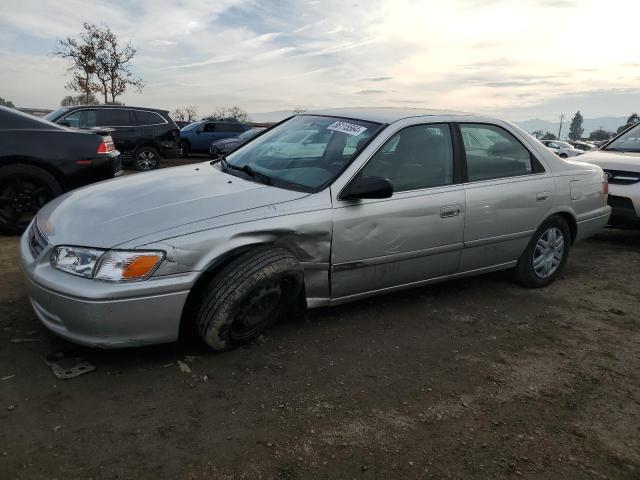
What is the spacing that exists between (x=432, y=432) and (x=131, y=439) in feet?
4.54

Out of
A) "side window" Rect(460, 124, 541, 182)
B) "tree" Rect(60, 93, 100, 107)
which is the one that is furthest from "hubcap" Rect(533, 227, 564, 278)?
"tree" Rect(60, 93, 100, 107)

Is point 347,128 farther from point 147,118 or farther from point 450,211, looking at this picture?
point 147,118

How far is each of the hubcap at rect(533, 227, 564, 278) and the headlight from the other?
127 inches

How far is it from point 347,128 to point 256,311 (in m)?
1.50

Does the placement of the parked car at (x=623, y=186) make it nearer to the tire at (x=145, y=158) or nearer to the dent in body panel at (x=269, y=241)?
the dent in body panel at (x=269, y=241)

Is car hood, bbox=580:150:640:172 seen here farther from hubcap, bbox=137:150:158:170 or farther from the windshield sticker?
hubcap, bbox=137:150:158:170

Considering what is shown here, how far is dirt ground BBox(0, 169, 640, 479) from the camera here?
2.18 meters

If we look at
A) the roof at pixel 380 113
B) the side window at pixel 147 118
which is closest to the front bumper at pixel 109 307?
the roof at pixel 380 113

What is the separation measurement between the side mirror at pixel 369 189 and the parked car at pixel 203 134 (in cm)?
1691

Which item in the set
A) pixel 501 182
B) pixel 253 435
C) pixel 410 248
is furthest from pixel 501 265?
pixel 253 435

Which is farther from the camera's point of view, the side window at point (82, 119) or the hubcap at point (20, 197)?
the side window at point (82, 119)

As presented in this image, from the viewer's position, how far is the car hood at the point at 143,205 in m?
2.75

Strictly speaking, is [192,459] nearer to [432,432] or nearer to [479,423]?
[432,432]

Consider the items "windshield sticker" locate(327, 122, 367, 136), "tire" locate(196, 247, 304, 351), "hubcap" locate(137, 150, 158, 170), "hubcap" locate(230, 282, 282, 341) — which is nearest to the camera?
"tire" locate(196, 247, 304, 351)
